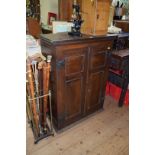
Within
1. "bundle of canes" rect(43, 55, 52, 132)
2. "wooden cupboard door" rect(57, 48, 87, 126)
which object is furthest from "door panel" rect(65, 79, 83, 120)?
"bundle of canes" rect(43, 55, 52, 132)

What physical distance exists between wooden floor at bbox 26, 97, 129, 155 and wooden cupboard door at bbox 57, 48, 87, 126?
178 millimetres

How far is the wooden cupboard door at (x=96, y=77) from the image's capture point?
1.90 meters

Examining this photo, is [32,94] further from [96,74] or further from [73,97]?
[96,74]

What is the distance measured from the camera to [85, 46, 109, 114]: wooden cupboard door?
190 cm

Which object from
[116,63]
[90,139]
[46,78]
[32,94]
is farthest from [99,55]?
[90,139]

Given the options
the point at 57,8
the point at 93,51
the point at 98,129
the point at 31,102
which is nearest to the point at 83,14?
the point at 93,51

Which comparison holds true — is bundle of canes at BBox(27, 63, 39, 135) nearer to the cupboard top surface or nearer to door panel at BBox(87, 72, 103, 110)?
the cupboard top surface

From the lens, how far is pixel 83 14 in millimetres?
1899

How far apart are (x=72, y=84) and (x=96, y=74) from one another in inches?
15.4
